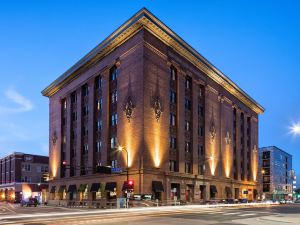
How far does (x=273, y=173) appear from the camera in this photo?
550 feet

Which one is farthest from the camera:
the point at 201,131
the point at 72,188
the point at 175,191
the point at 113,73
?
the point at 201,131

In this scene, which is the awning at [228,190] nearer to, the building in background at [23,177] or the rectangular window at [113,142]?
the rectangular window at [113,142]

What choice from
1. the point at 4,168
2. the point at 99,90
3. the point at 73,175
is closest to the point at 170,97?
the point at 99,90

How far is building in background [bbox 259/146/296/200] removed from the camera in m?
166

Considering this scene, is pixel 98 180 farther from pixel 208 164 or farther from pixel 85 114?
pixel 208 164

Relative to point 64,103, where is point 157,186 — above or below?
below

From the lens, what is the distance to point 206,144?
77.8m

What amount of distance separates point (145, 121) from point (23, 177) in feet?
249

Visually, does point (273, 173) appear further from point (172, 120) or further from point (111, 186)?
point (111, 186)

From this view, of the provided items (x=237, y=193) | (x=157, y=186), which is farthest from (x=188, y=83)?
(x=237, y=193)

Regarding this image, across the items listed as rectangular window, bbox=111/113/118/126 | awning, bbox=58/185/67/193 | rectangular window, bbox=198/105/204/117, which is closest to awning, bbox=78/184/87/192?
awning, bbox=58/185/67/193

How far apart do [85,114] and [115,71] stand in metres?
14.1

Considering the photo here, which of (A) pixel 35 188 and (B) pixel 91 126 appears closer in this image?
(B) pixel 91 126

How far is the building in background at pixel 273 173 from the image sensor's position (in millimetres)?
166250
